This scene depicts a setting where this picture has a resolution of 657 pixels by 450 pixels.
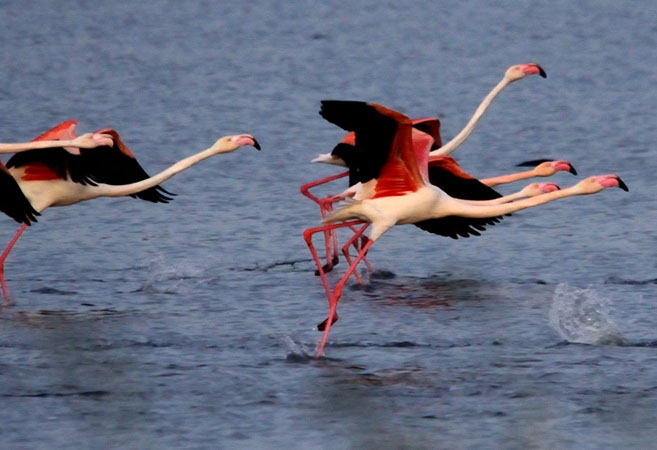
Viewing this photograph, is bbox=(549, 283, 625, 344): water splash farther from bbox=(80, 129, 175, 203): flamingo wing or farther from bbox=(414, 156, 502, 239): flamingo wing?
bbox=(80, 129, 175, 203): flamingo wing

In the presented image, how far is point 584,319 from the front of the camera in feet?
32.3

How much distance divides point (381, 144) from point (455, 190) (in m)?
1.43

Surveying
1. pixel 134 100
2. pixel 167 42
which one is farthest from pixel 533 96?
pixel 167 42

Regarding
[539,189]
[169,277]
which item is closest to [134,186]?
[169,277]

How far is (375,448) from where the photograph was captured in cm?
776

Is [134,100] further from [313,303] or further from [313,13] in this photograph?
[313,303]

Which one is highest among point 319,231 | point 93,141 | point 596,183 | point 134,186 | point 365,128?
point 365,128

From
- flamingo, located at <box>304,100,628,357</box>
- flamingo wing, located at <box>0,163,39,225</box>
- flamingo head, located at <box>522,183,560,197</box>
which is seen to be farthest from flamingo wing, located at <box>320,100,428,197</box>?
flamingo wing, located at <box>0,163,39,225</box>

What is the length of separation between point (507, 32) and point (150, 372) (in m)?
15.0

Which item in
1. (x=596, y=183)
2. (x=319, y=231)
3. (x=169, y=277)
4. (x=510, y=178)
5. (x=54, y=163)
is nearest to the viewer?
(x=596, y=183)

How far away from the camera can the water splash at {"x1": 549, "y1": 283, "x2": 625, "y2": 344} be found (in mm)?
9578

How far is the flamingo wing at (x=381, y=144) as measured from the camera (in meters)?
9.48

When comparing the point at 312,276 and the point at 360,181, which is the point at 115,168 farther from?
the point at 360,181

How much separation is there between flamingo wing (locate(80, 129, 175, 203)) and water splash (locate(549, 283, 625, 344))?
286cm
